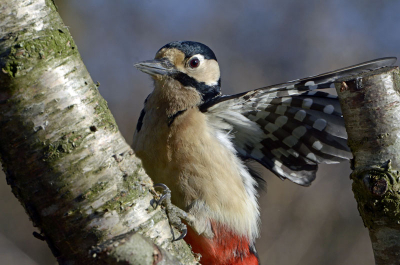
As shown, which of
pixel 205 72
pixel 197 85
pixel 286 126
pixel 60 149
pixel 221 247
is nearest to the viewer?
pixel 60 149

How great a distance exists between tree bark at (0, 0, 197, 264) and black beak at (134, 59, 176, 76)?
1.72m

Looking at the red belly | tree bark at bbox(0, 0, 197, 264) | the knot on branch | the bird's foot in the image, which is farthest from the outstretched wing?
tree bark at bbox(0, 0, 197, 264)

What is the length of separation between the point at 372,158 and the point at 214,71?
6.85ft

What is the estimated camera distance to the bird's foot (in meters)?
2.23

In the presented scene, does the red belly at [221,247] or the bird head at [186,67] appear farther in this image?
the bird head at [186,67]

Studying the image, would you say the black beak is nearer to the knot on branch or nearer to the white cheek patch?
the white cheek patch

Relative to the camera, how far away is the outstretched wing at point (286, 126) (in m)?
3.19

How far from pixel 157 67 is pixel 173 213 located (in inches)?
55.4

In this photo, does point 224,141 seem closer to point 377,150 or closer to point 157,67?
point 157,67

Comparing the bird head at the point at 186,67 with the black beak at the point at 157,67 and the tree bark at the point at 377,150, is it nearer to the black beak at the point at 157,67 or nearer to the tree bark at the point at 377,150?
the black beak at the point at 157,67

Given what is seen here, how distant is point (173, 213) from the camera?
2582 millimetres

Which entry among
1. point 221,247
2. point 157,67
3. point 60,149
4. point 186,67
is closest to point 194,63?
point 186,67

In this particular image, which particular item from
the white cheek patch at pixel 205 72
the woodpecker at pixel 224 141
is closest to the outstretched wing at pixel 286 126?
the woodpecker at pixel 224 141

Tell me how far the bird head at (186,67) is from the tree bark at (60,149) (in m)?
1.79
